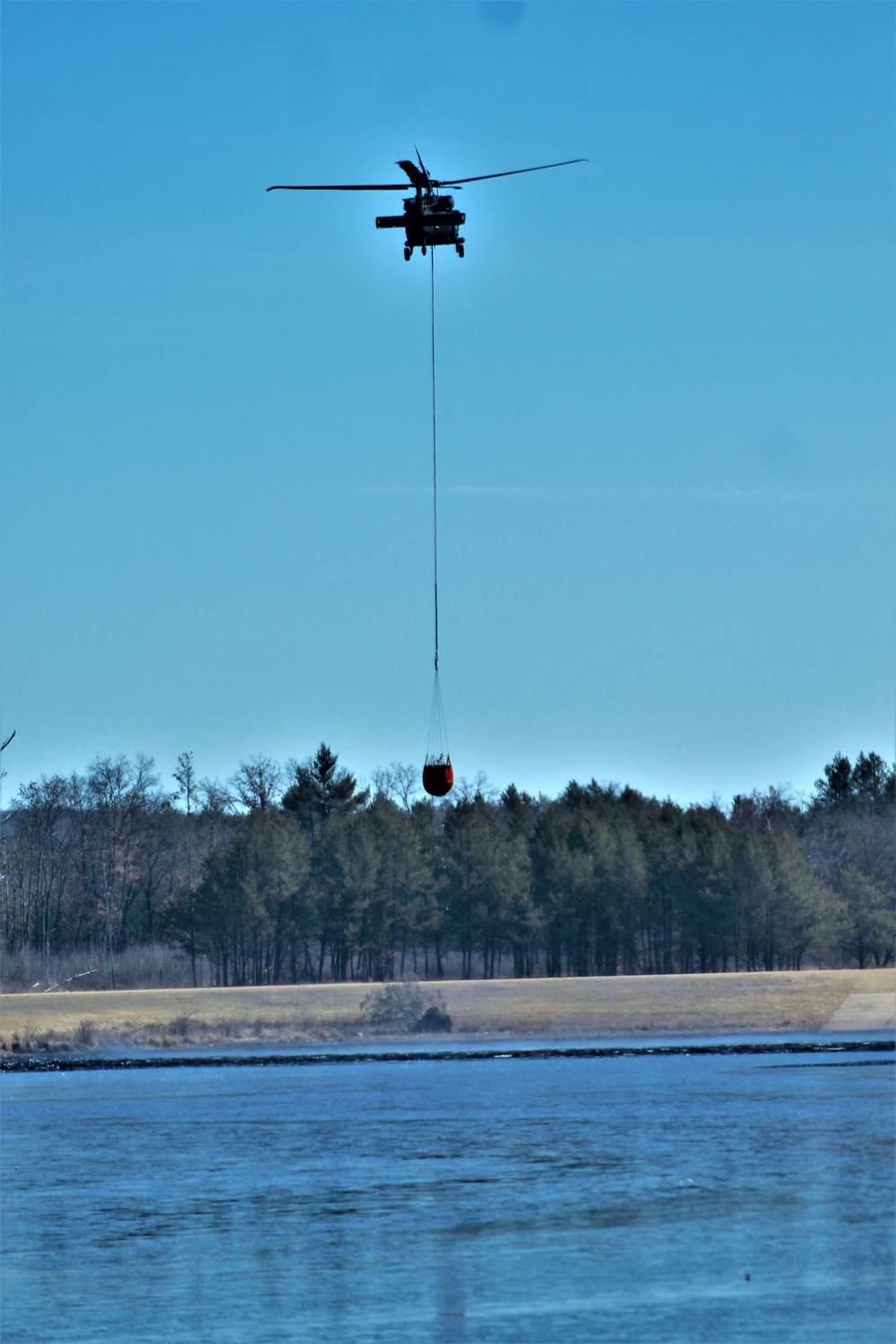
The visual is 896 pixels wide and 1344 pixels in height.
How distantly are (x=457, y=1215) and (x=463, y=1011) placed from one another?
3813 cm

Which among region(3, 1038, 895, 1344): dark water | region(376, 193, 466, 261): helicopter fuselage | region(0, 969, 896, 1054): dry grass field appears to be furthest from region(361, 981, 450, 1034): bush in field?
region(376, 193, 466, 261): helicopter fuselage

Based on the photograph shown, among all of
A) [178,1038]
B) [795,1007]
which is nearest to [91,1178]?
[178,1038]

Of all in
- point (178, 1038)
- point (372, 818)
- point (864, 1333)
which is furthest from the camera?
point (372, 818)

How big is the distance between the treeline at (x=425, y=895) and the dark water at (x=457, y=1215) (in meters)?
39.7

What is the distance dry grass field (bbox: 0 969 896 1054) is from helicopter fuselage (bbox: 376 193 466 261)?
116 ft

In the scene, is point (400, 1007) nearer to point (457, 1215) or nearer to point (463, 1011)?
point (463, 1011)

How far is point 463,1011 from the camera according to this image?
2410 inches

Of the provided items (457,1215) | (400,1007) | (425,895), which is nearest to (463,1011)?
(400,1007)

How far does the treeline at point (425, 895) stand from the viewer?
7994 centimetres

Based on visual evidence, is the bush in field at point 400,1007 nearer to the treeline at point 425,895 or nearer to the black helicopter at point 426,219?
the treeline at point 425,895

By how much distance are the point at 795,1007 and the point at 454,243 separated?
44.3 meters

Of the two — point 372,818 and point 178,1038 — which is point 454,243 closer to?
point 178,1038

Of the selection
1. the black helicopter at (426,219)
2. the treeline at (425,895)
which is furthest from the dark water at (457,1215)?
the treeline at (425,895)

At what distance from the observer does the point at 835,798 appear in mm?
114750
